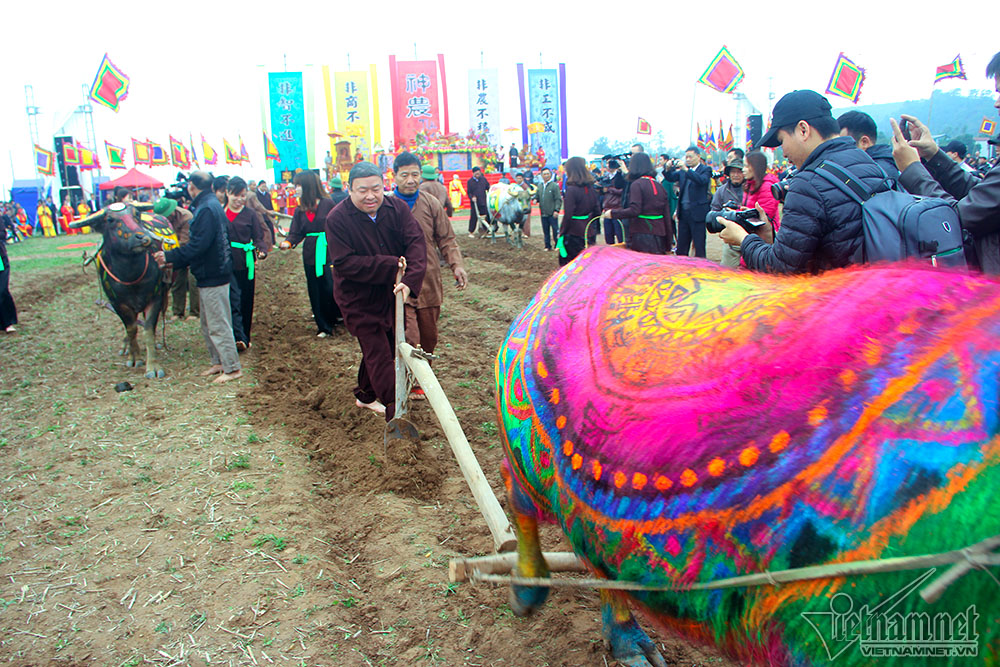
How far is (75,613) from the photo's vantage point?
298cm

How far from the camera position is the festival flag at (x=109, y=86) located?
18.7 m

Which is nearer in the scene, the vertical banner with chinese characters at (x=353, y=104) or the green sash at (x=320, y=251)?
the green sash at (x=320, y=251)

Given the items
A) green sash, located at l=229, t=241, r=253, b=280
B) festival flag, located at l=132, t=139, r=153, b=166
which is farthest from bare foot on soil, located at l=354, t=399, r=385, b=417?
festival flag, located at l=132, t=139, r=153, b=166

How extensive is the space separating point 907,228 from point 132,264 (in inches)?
273

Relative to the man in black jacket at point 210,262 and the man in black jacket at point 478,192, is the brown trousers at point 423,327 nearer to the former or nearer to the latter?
the man in black jacket at point 210,262

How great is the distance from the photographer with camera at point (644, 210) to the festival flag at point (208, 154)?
3950 centimetres

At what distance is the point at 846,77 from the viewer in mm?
14750

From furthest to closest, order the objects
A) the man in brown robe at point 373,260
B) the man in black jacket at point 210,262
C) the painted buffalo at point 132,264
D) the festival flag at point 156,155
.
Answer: the festival flag at point 156,155 < the painted buffalo at point 132,264 < the man in black jacket at point 210,262 < the man in brown robe at point 373,260

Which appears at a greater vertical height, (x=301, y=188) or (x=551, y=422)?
(x=301, y=188)

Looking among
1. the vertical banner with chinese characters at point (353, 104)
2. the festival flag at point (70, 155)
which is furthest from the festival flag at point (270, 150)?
the festival flag at point (70, 155)

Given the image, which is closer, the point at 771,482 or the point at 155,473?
the point at 771,482

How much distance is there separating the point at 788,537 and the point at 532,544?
126 centimetres

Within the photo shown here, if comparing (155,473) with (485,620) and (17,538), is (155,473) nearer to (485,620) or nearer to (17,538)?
(17,538)

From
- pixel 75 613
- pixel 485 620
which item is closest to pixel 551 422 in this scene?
pixel 485 620
